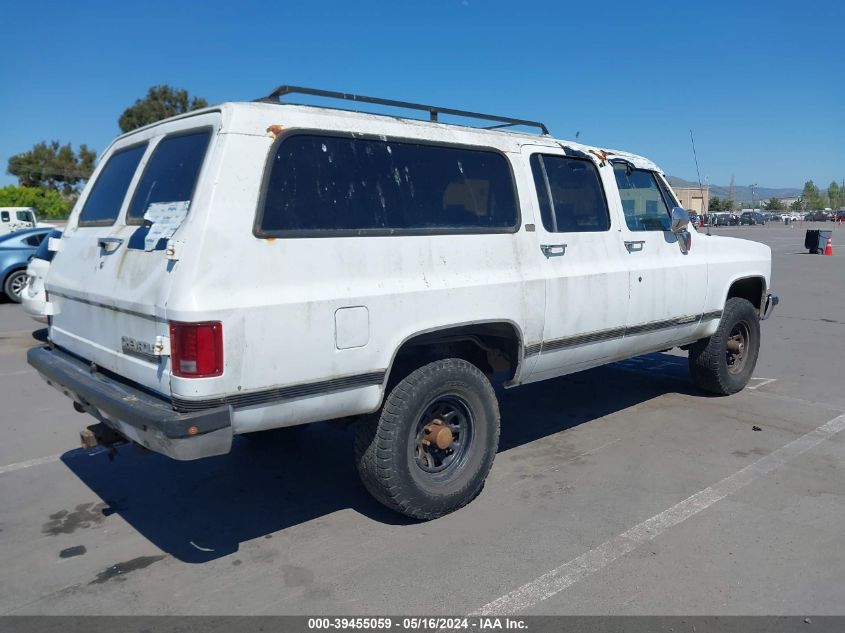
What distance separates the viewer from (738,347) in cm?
670

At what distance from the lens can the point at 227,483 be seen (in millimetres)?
4777

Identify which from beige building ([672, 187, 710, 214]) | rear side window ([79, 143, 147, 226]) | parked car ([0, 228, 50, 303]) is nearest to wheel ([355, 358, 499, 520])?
rear side window ([79, 143, 147, 226])

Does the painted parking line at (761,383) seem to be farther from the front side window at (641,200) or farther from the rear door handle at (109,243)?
the rear door handle at (109,243)

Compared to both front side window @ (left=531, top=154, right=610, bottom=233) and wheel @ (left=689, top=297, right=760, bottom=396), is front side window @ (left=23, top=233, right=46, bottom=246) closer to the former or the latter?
front side window @ (left=531, top=154, right=610, bottom=233)

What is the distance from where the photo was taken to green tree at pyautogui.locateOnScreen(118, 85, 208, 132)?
4325 centimetres

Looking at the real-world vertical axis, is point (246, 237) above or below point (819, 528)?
above

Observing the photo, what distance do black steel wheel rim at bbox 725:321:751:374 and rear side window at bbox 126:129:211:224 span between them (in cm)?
513

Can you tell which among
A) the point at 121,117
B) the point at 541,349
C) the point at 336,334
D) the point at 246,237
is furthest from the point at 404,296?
the point at 121,117

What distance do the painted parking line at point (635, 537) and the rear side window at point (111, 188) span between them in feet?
9.99

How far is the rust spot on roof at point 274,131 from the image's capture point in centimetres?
347

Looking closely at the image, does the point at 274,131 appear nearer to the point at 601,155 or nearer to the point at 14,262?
the point at 601,155

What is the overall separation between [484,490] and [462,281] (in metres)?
1.44

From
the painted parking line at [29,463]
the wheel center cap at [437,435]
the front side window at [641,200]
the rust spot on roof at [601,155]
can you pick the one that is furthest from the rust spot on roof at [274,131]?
the painted parking line at [29,463]

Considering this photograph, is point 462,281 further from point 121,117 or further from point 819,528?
point 121,117
